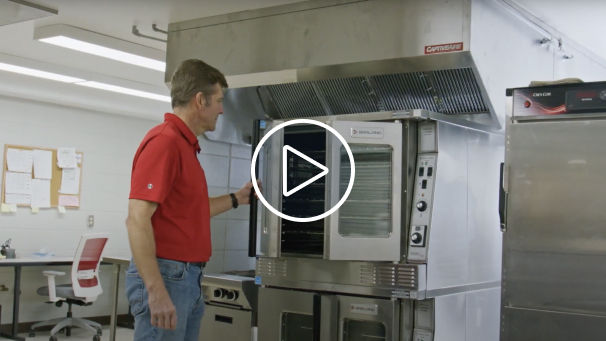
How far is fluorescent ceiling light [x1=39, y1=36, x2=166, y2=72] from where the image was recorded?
5.30 m

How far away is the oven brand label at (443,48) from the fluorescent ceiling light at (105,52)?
287 centimetres

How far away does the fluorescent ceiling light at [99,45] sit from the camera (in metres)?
5.11

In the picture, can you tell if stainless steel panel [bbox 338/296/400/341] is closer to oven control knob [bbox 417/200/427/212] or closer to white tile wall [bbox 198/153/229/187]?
oven control knob [bbox 417/200/427/212]

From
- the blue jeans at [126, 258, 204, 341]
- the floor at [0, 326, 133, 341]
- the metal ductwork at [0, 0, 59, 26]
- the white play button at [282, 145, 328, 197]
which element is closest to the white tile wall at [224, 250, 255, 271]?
the white play button at [282, 145, 328, 197]

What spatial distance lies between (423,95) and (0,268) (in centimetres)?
574

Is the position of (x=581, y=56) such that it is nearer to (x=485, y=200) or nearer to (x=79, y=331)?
(x=485, y=200)

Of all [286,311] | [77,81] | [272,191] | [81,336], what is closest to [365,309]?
[286,311]

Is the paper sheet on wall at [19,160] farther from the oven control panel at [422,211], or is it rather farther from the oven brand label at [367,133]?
the oven control panel at [422,211]

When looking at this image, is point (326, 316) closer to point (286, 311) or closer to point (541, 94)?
point (286, 311)

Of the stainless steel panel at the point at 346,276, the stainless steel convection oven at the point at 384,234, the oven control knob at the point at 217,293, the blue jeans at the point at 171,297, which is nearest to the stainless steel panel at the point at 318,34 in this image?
the stainless steel convection oven at the point at 384,234

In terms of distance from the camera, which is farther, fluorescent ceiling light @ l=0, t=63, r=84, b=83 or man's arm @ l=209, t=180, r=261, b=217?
fluorescent ceiling light @ l=0, t=63, r=84, b=83

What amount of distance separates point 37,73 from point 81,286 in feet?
7.66

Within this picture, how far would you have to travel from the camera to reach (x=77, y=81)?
717 cm

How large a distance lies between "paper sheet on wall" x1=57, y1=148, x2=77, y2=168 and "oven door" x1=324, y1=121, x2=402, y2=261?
18.0 ft
